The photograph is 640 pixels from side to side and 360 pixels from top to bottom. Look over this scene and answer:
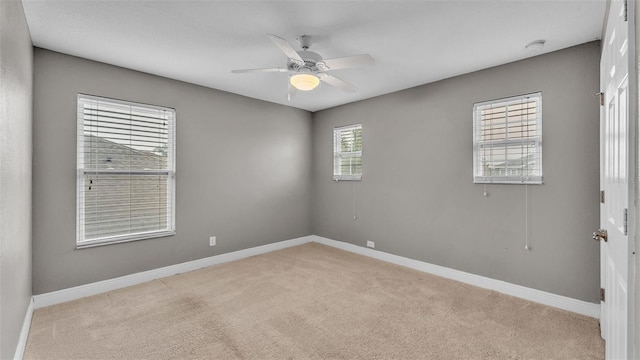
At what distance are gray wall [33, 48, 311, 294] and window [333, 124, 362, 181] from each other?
61 cm

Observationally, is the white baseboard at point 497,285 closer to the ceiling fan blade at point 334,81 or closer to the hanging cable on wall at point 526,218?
the hanging cable on wall at point 526,218

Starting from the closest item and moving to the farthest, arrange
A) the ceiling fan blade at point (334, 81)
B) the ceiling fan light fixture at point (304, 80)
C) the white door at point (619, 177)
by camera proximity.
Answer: the white door at point (619, 177) < the ceiling fan light fixture at point (304, 80) < the ceiling fan blade at point (334, 81)

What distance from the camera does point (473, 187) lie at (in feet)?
11.0

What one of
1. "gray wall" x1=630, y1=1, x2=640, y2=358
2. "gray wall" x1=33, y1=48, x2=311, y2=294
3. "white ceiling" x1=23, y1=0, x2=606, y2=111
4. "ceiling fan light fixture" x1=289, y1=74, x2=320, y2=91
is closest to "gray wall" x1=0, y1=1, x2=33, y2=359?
"gray wall" x1=33, y1=48, x2=311, y2=294

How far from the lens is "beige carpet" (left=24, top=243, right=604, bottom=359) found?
2.10 meters

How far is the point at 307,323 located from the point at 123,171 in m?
2.59

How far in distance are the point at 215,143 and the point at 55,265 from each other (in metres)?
2.14

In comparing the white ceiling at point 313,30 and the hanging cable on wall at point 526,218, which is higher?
the white ceiling at point 313,30

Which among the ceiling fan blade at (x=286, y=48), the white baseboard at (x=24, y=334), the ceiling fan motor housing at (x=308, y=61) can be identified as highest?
the ceiling fan motor housing at (x=308, y=61)

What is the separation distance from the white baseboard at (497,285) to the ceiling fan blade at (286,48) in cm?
294

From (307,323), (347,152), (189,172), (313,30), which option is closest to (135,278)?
(189,172)

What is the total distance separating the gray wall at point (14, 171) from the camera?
1.57 metres

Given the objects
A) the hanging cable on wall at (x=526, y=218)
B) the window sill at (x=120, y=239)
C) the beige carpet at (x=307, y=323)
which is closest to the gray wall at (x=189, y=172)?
the window sill at (x=120, y=239)

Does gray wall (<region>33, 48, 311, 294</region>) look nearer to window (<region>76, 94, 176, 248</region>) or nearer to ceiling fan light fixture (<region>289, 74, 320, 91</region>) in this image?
window (<region>76, 94, 176, 248</region>)
